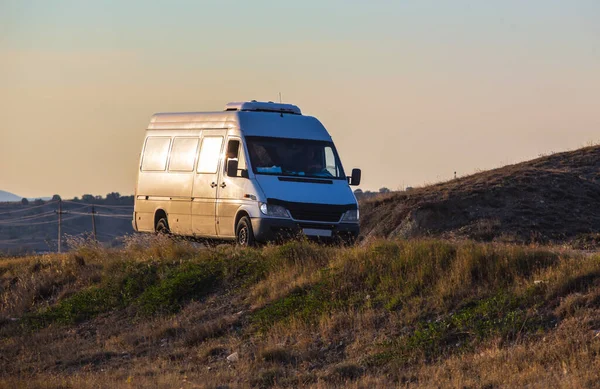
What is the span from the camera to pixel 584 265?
14.6 m

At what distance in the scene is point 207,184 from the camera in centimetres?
2195

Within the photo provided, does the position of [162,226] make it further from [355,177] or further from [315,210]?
[315,210]

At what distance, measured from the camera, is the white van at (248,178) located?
20312 mm

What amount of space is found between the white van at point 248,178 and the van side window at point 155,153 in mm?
21

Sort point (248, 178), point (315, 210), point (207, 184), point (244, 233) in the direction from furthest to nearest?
point (207, 184) → point (244, 233) → point (248, 178) → point (315, 210)

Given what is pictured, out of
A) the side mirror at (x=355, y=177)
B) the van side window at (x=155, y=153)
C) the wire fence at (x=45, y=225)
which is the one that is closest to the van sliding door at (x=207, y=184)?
the van side window at (x=155, y=153)

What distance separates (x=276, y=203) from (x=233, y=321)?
3.87 m

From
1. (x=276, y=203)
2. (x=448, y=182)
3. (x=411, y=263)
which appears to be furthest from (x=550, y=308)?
(x=448, y=182)

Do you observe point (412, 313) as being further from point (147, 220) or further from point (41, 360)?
point (147, 220)

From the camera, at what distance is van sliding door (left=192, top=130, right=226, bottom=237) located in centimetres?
2175

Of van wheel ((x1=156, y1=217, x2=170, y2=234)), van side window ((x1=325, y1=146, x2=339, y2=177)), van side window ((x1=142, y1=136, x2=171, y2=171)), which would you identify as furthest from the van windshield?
van wheel ((x1=156, y1=217, x2=170, y2=234))

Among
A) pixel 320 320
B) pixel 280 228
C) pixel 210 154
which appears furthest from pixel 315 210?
pixel 320 320

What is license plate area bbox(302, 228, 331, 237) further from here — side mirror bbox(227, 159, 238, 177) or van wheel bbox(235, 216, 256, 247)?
side mirror bbox(227, 159, 238, 177)

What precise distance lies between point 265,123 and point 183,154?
7.34 feet
